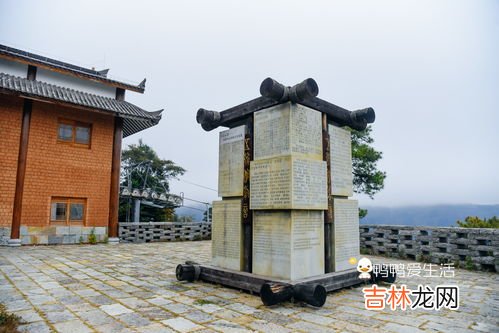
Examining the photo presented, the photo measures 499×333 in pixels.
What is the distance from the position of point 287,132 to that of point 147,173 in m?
19.2

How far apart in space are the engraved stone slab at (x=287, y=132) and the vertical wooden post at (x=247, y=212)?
18 cm

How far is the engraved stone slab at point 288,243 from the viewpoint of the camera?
14.0 ft

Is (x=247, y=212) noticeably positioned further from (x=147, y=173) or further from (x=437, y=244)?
(x=147, y=173)

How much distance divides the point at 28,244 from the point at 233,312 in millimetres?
9495

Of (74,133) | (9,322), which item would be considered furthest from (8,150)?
(9,322)

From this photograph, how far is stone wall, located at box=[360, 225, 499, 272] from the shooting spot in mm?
6535

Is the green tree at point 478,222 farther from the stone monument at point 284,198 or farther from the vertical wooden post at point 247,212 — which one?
the vertical wooden post at point 247,212

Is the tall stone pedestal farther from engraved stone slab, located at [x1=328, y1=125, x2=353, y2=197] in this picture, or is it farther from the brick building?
the brick building

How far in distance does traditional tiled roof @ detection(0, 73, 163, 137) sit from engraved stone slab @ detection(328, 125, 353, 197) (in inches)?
353

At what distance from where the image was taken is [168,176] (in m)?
26.7

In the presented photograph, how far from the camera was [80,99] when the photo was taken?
37.4ft

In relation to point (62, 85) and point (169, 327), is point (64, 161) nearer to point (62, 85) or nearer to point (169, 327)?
point (62, 85)

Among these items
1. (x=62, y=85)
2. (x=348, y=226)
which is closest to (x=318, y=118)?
(x=348, y=226)

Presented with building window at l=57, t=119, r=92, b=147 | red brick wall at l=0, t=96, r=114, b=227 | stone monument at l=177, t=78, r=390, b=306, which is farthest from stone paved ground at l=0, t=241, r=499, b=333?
building window at l=57, t=119, r=92, b=147
